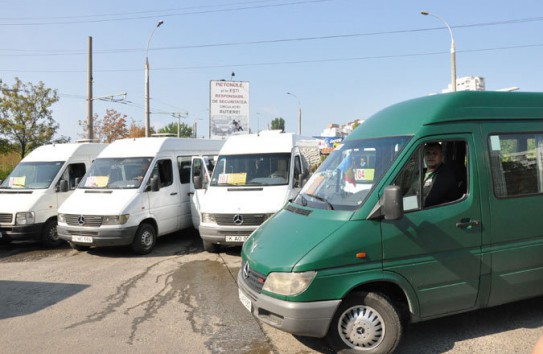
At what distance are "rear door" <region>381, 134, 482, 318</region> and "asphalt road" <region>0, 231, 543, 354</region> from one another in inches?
22.5

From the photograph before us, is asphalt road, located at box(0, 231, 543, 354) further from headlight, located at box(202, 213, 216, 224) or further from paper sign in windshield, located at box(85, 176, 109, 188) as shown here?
paper sign in windshield, located at box(85, 176, 109, 188)

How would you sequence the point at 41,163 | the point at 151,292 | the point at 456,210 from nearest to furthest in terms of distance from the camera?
the point at 456,210
the point at 151,292
the point at 41,163

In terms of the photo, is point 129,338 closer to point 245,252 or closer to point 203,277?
point 245,252

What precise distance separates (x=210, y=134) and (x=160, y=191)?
13.7 meters

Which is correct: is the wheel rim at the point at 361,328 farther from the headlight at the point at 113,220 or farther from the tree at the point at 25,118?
the tree at the point at 25,118

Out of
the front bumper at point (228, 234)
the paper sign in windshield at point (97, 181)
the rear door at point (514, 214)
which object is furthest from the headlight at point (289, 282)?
the paper sign in windshield at point (97, 181)

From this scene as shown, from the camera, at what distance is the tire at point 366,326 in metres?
3.84

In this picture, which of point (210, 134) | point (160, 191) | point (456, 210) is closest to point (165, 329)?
point (456, 210)

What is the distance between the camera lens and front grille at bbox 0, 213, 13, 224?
9.21 m

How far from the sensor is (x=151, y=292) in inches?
249

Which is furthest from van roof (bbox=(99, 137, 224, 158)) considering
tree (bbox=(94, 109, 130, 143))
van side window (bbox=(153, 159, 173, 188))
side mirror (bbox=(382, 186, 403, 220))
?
tree (bbox=(94, 109, 130, 143))

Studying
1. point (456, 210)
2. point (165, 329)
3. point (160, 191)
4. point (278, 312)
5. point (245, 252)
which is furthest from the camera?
point (160, 191)

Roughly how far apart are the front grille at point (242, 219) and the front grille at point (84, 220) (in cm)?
237

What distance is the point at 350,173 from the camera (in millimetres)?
4445
